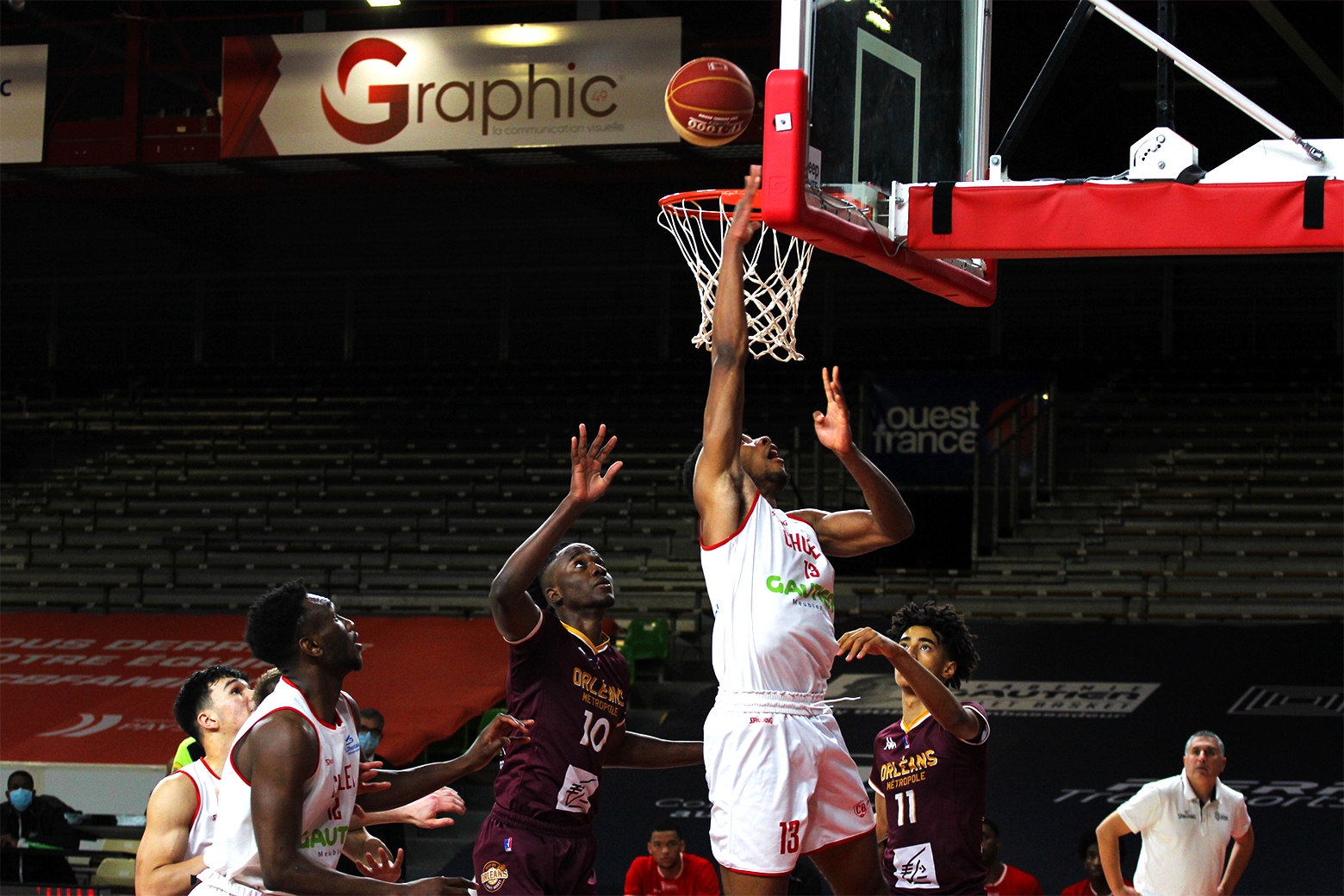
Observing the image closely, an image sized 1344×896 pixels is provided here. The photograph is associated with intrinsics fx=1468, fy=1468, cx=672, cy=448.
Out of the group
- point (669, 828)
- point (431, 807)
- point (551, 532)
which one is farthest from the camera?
point (669, 828)

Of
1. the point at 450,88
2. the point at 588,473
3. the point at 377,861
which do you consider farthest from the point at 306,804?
the point at 450,88

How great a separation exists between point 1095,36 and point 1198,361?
475cm

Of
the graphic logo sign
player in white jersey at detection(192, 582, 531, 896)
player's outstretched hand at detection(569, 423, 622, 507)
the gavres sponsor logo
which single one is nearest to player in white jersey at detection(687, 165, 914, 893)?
player's outstretched hand at detection(569, 423, 622, 507)

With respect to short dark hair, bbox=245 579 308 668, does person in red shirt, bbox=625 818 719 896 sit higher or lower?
lower

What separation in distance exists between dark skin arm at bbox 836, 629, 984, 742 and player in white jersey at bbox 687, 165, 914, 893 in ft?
0.47

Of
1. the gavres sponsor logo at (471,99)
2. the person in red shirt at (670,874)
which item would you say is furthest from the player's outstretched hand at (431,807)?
the gavres sponsor logo at (471,99)

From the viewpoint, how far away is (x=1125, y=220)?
16.9ft

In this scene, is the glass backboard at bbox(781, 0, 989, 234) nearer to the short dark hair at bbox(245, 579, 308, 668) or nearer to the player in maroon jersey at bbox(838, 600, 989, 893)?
the player in maroon jersey at bbox(838, 600, 989, 893)

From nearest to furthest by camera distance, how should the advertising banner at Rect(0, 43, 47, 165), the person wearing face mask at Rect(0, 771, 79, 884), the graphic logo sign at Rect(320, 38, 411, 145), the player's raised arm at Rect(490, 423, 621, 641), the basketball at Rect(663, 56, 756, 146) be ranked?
1. the player's raised arm at Rect(490, 423, 621, 641)
2. the basketball at Rect(663, 56, 756, 146)
3. the person wearing face mask at Rect(0, 771, 79, 884)
4. the graphic logo sign at Rect(320, 38, 411, 145)
5. the advertising banner at Rect(0, 43, 47, 165)

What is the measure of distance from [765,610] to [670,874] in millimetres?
4695

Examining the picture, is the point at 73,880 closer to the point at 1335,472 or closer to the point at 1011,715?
the point at 1011,715

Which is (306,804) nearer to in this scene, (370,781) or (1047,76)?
(370,781)

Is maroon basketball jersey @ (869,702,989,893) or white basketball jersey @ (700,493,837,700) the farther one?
maroon basketball jersey @ (869,702,989,893)

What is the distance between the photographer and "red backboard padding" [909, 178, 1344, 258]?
4.98 m
